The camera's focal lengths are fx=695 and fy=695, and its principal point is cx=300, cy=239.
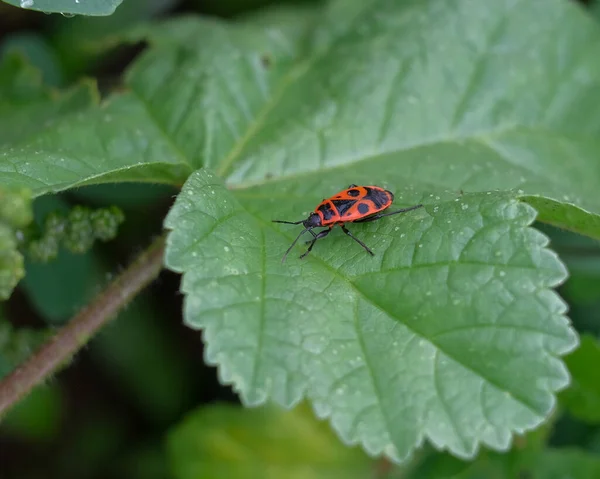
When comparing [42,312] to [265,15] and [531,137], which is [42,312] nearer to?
[265,15]

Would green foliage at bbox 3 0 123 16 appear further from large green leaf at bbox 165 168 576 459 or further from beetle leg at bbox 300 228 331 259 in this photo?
beetle leg at bbox 300 228 331 259

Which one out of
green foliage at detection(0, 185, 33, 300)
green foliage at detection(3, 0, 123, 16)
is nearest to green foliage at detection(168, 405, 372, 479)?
green foliage at detection(0, 185, 33, 300)

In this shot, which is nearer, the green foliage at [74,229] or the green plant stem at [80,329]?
the green plant stem at [80,329]

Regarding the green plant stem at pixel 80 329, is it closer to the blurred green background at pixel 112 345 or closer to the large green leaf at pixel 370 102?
the large green leaf at pixel 370 102

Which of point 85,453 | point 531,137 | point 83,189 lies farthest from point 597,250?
point 85,453

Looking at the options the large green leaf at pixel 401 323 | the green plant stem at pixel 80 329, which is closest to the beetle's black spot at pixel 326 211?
the large green leaf at pixel 401 323

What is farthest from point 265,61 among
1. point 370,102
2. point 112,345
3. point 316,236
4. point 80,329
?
point 112,345

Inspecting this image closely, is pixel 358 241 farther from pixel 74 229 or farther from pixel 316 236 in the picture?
pixel 74 229
